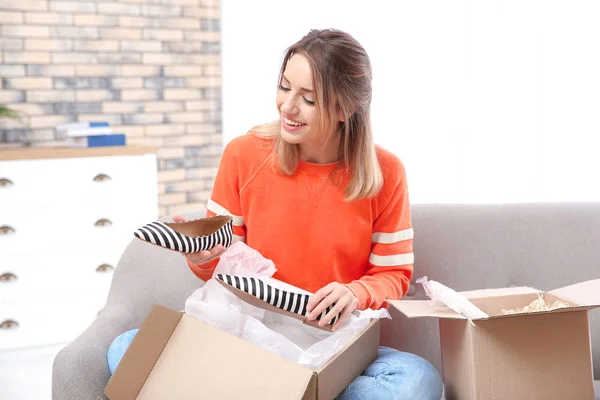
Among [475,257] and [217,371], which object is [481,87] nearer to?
[475,257]

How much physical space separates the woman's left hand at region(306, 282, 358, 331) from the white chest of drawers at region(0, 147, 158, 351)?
6.90ft

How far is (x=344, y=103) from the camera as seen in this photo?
165 cm

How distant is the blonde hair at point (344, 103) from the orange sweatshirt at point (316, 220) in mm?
38

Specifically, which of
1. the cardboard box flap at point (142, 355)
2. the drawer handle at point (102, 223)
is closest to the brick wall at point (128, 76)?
the drawer handle at point (102, 223)

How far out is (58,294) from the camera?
10.9 ft

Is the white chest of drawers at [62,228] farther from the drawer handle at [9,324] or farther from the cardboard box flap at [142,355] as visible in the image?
the cardboard box flap at [142,355]

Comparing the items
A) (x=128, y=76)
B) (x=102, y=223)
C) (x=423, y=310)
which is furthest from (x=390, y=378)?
(x=128, y=76)

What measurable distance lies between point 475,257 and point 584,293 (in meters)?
0.41

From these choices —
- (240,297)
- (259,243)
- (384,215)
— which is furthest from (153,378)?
(384,215)

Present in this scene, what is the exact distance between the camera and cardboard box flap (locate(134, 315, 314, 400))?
46.3 inches

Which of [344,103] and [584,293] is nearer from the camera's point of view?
[584,293]

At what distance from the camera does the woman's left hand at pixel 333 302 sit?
140 centimetres

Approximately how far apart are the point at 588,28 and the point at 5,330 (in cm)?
285

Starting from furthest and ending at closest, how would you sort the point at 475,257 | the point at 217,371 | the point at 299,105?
the point at 475,257
the point at 299,105
the point at 217,371
